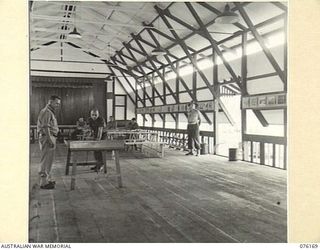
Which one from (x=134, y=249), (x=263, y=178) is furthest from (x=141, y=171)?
(x=134, y=249)

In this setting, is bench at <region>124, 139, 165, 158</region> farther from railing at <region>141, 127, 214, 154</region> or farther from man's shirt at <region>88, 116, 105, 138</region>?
man's shirt at <region>88, 116, 105, 138</region>

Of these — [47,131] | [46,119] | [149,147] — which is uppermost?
[46,119]

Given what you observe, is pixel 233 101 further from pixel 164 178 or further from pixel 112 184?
pixel 112 184

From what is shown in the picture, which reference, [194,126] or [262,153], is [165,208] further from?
[194,126]

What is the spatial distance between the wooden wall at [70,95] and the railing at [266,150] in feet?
37.5

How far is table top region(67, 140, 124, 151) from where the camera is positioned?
14.9 feet

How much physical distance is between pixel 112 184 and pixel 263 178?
252cm

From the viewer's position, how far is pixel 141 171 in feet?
21.0

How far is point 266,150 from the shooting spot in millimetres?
7484

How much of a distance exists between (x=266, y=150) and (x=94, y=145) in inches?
174

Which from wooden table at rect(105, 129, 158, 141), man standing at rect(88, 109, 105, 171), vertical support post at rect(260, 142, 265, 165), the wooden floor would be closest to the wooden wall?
wooden table at rect(105, 129, 158, 141)

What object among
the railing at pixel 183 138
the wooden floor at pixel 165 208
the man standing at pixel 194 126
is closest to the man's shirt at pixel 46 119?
the wooden floor at pixel 165 208

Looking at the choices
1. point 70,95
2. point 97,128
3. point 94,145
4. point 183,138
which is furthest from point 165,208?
point 70,95

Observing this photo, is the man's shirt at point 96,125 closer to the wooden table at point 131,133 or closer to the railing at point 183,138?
the wooden table at point 131,133
